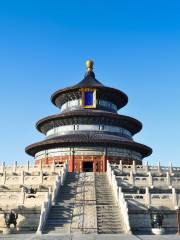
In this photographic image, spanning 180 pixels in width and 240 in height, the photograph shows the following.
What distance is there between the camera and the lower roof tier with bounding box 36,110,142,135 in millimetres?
47125

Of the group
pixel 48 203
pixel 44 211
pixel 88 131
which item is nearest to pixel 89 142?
pixel 88 131

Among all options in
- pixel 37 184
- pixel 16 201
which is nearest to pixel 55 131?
pixel 37 184

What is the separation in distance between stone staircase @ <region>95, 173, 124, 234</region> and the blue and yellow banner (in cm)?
2166

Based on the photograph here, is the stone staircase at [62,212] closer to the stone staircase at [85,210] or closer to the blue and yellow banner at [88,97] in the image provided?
the stone staircase at [85,210]

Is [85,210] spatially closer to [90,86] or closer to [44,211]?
[44,211]

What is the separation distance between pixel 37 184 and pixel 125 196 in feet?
26.8

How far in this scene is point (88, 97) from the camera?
166 ft

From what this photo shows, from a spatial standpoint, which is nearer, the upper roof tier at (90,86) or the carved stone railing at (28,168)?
the carved stone railing at (28,168)

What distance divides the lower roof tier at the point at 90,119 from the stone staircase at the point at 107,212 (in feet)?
60.2

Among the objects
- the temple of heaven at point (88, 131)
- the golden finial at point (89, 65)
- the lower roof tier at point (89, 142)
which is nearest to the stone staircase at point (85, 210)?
the lower roof tier at point (89, 142)

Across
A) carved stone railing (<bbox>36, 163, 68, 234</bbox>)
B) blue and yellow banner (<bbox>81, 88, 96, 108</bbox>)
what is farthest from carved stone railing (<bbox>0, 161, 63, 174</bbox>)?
blue and yellow banner (<bbox>81, 88, 96, 108</bbox>)

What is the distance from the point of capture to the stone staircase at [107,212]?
2172 centimetres

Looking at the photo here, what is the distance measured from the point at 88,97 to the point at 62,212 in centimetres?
2829

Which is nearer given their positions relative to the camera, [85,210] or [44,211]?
[44,211]
